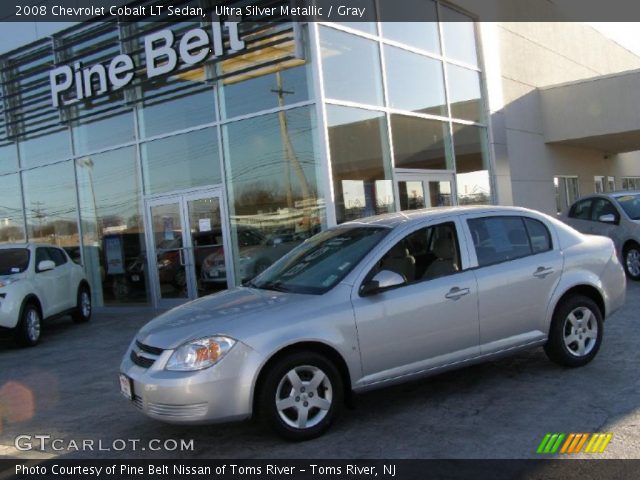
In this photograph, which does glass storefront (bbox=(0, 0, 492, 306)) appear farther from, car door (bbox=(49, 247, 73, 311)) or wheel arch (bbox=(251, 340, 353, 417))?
wheel arch (bbox=(251, 340, 353, 417))

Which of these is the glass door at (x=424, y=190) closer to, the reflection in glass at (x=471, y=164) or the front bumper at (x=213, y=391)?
the reflection in glass at (x=471, y=164)

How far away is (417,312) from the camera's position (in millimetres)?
4730

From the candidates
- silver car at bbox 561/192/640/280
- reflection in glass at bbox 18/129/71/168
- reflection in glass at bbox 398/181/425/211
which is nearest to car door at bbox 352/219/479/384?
reflection in glass at bbox 398/181/425/211

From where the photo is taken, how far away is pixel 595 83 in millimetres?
16172

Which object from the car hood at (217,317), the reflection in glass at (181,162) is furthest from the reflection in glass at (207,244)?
the car hood at (217,317)

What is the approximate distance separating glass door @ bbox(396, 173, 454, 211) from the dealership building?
42 millimetres

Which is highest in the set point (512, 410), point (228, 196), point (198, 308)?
point (228, 196)

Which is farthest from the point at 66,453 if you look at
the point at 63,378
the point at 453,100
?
the point at 453,100

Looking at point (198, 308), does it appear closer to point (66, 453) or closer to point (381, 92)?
point (66, 453)

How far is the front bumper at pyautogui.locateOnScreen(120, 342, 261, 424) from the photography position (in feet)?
13.5

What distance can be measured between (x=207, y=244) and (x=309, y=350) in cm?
752

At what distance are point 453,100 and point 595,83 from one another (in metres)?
5.04

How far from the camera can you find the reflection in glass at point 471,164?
1344 centimetres

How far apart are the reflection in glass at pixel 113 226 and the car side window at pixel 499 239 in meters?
8.82
